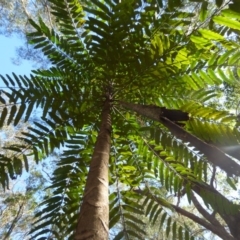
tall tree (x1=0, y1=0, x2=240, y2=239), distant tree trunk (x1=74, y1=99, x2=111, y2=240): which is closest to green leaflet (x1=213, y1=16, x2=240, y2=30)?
tall tree (x1=0, y1=0, x2=240, y2=239)

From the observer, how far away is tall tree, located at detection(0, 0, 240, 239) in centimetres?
238

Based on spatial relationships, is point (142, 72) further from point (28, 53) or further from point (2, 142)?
point (2, 142)

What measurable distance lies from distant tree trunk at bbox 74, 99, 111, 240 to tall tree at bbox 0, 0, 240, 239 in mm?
154

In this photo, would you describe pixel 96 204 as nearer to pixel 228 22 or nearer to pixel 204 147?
pixel 204 147

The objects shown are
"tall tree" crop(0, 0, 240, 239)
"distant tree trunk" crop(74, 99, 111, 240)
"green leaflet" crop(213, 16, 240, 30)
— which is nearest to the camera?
"distant tree trunk" crop(74, 99, 111, 240)

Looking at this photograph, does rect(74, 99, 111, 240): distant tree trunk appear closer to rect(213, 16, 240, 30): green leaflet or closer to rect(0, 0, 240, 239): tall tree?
rect(0, 0, 240, 239): tall tree

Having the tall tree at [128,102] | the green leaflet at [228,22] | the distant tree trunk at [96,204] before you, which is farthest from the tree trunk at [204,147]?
the green leaflet at [228,22]

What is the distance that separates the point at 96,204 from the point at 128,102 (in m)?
1.25

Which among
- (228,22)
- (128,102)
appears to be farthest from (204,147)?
(128,102)

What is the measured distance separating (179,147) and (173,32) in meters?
1.00

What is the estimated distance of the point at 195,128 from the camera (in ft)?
6.98

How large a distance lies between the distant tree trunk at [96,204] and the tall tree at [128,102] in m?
0.15

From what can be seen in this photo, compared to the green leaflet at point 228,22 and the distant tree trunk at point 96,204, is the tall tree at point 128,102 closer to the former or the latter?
the distant tree trunk at point 96,204

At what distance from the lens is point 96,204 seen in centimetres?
146
